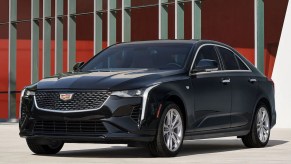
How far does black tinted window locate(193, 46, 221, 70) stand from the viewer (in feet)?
39.1

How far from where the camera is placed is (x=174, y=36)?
24719mm

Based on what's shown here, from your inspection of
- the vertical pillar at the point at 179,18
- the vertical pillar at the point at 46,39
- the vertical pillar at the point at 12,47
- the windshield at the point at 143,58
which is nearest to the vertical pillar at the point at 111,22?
the vertical pillar at the point at 179,18

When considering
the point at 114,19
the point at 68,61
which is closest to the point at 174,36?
the point at 114,19

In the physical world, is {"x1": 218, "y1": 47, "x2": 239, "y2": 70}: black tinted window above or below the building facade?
below

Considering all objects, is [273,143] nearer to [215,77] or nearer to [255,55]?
[215,77]

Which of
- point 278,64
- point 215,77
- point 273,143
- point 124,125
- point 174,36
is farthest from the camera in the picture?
point 174,36

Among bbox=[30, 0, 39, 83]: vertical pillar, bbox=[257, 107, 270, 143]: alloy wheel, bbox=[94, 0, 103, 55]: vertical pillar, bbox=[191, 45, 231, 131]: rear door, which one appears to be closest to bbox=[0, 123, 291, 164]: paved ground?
bbox=[257, 107, 270, 143]: alloy wheel

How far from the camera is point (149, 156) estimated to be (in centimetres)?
1100

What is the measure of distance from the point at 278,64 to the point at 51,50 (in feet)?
37.7

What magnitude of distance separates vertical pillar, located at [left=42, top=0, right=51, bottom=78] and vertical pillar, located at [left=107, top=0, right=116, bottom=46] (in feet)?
12.1

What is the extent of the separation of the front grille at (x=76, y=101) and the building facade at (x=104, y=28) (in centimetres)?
1170

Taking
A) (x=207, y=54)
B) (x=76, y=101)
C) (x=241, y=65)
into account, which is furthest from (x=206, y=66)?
(x=76, y=101)

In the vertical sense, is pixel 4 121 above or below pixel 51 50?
below

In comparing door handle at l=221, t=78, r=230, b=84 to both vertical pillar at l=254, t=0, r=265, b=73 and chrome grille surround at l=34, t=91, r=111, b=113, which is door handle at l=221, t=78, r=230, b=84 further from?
vertical pillar at l=254, t=0, r=265, b=73
